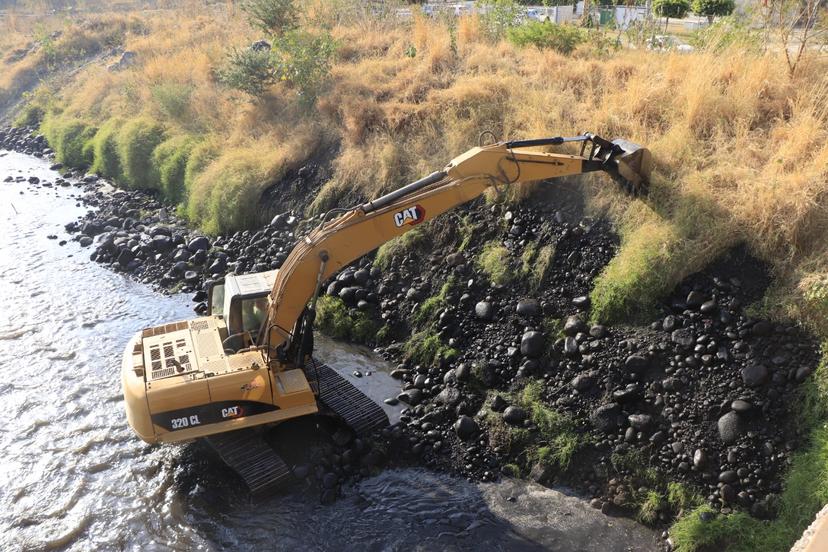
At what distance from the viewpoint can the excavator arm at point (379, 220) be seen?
8266 millimetres

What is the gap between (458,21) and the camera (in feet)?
60.4

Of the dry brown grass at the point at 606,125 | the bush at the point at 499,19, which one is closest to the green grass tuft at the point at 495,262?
the dry brown grass at the point at 606,125

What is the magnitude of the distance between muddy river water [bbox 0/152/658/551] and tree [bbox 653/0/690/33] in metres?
13.1

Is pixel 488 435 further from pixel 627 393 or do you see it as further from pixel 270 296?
pixel 270 296

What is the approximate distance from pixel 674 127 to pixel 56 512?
10.4m

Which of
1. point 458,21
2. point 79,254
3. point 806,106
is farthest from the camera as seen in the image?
point 458,21

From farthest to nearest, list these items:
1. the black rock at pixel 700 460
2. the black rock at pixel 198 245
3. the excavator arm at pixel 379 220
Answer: the black rock at pixel 198 245
the excavator arm at pixel 379 220
the black rock at pixel 700 460

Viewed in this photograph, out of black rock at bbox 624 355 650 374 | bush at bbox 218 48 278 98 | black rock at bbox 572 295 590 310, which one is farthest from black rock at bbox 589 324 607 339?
bush at bbox 218 48 278 98

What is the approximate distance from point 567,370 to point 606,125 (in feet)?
15.5

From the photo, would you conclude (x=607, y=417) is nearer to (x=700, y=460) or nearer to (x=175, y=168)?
(x=700, y=460)

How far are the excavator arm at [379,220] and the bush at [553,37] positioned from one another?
707cm

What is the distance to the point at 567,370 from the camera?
9094 mm

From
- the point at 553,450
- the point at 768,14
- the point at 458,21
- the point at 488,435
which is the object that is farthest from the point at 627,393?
the point at 458,21

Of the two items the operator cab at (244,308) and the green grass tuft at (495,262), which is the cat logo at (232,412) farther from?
the green grass tuft at (495,262)
